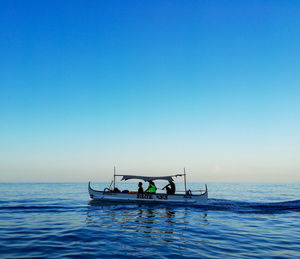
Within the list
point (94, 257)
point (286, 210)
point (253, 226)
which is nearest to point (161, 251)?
point (94, 257)

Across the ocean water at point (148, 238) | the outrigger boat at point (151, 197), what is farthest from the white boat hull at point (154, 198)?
the ocean water at point (148, 238)

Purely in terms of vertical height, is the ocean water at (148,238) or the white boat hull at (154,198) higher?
the white boat hull at (154,198)

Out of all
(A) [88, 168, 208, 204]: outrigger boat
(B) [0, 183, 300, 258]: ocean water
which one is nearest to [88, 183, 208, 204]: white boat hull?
(A) [88, 168, 208, 204]: outrigger boat

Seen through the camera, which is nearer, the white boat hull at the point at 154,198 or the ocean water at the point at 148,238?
the ocean water at the point at 148,238

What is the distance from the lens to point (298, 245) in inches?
485

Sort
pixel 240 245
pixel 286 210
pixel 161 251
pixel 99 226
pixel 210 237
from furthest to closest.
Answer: pixel 286 210 < pixel 99 226 < pixel 210 237 < pixel 240 245 < pixel 161 251

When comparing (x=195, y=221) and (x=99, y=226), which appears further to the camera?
(x=195, y=221)

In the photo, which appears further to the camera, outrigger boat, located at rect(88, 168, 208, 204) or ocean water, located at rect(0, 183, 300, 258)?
outrigger boat, located at rect(88, 168, 208, 204)

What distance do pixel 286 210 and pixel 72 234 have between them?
24.0 meters

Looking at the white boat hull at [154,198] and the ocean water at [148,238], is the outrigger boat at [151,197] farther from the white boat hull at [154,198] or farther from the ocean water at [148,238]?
the ocean water at [148,238]

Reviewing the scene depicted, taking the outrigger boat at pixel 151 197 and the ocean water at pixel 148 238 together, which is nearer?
the ocean water at pixel 148 238

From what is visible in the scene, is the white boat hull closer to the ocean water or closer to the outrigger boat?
the outrigger boat

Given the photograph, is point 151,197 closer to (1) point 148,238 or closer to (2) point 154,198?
(2) point 154,198

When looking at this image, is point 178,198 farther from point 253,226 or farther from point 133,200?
point 253,226
